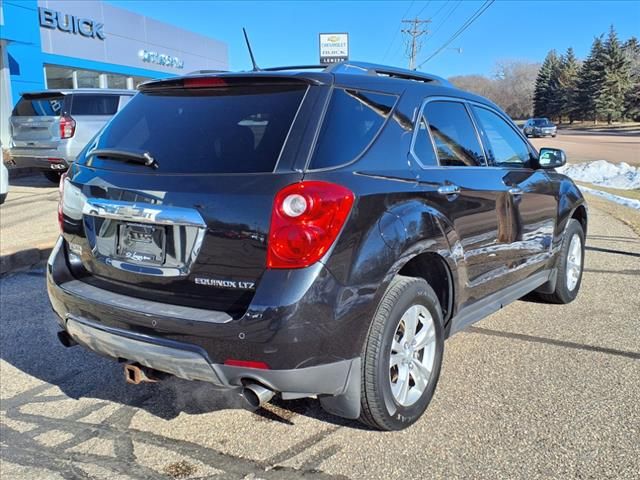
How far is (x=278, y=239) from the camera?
2.47 meters

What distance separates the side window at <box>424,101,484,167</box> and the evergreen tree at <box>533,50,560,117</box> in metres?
93.4

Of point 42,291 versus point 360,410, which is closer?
point 360,410

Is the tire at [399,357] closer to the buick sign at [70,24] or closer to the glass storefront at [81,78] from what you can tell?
the buick sign at [70,24]

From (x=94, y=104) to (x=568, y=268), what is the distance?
400 inches

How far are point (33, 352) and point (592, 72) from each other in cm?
8230

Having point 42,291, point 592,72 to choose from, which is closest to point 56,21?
point 42,291

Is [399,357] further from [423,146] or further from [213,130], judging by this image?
[213,130]

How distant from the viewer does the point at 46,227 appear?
812 cm

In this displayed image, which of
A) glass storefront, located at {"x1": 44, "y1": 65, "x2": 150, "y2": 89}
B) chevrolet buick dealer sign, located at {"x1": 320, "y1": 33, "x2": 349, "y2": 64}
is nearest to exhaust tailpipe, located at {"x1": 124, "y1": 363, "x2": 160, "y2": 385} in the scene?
glass storefront, located at {"x1": 44, "y1": 65, "x2": 150, "y2": 89}

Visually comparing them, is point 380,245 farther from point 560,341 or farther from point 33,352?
point 33,352

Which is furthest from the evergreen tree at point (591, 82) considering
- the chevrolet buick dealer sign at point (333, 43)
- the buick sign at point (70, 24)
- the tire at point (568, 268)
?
the tire at point (568, 268)

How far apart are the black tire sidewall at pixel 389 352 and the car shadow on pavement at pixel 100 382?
296 millimetres

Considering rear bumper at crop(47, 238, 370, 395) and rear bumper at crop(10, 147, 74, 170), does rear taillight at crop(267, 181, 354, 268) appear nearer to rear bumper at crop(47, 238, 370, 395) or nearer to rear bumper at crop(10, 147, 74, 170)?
rear bumper at crop(47, 238, 370, 395)

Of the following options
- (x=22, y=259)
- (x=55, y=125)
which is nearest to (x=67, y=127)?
(x=55, y=125)
